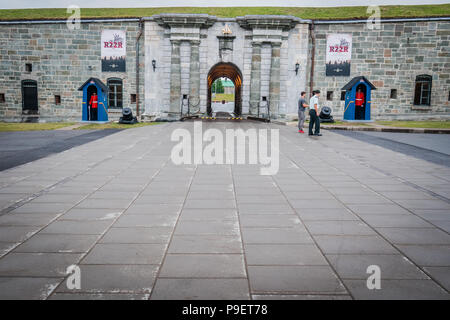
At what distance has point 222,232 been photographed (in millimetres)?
3871

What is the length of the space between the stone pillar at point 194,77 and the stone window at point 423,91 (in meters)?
13.5

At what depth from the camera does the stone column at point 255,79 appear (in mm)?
22422

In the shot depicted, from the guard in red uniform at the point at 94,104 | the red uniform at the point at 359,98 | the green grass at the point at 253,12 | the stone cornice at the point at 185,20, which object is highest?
the green grass at the point at 253,12

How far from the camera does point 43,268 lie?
2971 millimetres

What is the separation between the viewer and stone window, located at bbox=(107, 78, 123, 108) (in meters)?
23.2

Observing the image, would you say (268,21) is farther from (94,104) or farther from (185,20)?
(94,104)

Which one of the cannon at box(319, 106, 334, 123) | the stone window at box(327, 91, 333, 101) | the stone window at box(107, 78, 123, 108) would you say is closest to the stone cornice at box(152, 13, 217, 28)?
the stone window at box(107, 78, 123, 108)

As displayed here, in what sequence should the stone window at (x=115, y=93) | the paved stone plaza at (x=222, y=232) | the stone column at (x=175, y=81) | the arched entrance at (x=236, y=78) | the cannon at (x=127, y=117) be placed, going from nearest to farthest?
the paved stone plaza at (x=222, y=232), the cannon at (x=127, y=117), the stone column at (x=175, y=81), the stone window at (x=115, y=93), the arched entrance at (x=236, y=78)

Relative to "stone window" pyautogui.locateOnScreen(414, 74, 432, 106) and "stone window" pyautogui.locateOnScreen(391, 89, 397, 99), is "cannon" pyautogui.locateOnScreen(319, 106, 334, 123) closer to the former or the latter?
"stone window" pyautogui.locateOnScreen(391, 89, 397, 99)

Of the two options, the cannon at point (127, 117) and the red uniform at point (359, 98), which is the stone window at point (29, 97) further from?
the red uniform at point (359, 98)


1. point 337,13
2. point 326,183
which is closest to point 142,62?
point 337,13

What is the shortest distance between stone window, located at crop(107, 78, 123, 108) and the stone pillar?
14.9 ft

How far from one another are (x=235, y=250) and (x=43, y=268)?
163 centimetres

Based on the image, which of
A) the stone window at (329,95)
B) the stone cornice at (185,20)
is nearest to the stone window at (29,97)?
the stone cornice at (185,20)
